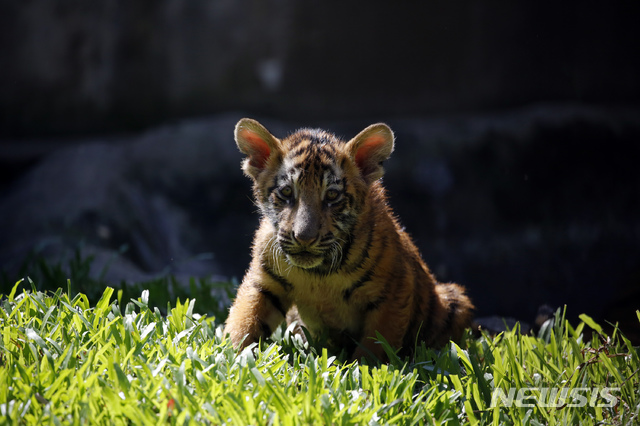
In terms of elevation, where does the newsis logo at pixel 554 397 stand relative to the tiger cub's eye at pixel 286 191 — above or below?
below

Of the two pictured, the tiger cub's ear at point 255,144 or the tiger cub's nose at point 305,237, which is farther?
the tiger cub's ear at point 255,144

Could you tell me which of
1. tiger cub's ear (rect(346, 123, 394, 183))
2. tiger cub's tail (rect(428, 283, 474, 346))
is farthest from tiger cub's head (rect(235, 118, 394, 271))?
tiger cub's tail (rect(428, 283, 474, 346))

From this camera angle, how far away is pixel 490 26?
8.84 m

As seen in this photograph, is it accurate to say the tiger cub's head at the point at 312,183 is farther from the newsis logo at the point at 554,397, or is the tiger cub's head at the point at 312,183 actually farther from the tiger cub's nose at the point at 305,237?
the newsis logo at the point at 554,397

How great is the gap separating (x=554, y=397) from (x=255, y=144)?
83.6 inches

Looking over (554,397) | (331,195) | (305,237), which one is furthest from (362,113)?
(554,397)

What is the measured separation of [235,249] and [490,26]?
4.82m

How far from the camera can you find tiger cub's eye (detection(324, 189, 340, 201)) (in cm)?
339

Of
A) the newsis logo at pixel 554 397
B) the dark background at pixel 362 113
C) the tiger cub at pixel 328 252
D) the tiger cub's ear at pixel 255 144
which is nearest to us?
the newsis logo at pixel 554 397

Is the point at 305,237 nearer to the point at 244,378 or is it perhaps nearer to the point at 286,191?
the point at 286,191

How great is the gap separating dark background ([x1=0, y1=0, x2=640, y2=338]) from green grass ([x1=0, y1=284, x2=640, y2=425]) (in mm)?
3857

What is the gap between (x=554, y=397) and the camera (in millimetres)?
2928

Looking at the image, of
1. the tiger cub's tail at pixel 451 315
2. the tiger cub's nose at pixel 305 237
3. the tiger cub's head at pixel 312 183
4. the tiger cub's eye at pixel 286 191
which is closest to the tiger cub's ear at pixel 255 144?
the tiger cub's head at pixel 312 183

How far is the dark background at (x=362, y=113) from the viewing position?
777 cm
